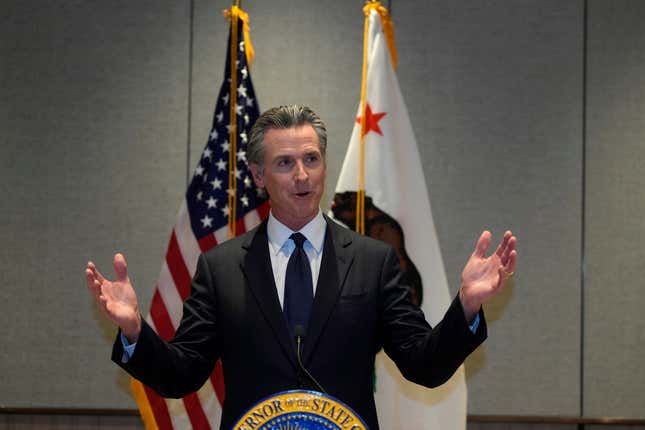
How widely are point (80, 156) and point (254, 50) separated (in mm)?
1081

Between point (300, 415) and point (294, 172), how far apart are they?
25.5 inches

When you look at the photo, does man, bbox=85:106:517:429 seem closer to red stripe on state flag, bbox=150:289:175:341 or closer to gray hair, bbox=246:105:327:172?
gray hair, bbox=246:105:327:172

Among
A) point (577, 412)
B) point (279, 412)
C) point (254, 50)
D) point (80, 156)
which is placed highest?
point (254, 50)

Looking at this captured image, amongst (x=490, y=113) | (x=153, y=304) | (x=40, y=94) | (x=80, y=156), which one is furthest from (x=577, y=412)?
(x=40, y=94)

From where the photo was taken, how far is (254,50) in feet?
11.9

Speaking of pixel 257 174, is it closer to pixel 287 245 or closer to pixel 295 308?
pixel 287 245

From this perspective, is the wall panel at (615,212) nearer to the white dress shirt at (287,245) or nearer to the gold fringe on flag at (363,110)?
the gold fringe on flag at (363,110)

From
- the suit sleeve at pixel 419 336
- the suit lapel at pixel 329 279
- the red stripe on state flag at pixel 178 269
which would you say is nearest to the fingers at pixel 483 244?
the suit sleeve at pixel 419 336

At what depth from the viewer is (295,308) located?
1.73 metres

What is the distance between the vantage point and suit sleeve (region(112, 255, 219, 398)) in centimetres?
157

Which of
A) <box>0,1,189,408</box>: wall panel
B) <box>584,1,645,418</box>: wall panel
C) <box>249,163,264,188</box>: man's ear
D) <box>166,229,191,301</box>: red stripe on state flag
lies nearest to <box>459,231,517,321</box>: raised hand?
<box>249,163,264,188</box>: man's ear

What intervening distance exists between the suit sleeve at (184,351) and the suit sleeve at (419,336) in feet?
1.49

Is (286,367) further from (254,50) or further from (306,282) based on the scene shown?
(254,50)

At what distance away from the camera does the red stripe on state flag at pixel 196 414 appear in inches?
118
